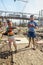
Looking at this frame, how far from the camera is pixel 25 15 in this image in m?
41.8

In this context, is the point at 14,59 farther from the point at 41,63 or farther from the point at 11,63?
the point at 41,63

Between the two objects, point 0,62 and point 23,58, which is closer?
point 0,62

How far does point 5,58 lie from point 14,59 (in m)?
0.40

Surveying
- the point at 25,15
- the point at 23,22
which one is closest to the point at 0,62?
the point at 25,15

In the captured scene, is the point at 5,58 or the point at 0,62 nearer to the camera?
the point at 0,62

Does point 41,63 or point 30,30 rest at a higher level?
point 30,30

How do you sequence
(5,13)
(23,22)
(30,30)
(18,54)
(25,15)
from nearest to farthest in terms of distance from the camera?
(18,54)
(30,30)
(5,13)
(25,15)
(23,22)

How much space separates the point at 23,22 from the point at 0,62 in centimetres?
4028

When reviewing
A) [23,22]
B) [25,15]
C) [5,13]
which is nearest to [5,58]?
[5,13]

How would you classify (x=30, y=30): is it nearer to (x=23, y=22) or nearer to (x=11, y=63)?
(x=11, y=63)

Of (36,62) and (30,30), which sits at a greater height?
(30,30)

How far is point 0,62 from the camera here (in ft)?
22.4

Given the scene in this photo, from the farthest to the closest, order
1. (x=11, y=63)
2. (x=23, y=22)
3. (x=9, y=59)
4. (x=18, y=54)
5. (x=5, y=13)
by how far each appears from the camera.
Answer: (x=23, y=22) → (x=5, y=13) → (x=18, y=54) → (x=9, y=59) → (x=11, y=63)

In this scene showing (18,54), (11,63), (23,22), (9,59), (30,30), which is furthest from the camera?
(23,22)
